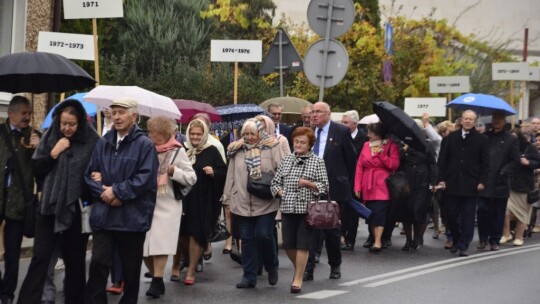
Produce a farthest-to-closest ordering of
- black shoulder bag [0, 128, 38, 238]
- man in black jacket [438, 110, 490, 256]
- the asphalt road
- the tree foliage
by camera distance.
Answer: the tree foliage
man in black jacket [438, 110, 490, 256]
the asphalt road
black shoulder bag [0, 128, 38, 238]

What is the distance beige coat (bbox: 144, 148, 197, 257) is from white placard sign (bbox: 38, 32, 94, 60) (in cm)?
422

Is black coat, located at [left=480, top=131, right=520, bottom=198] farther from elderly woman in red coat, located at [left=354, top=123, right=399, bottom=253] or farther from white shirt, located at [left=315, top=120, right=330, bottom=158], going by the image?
white shirt, located at [left=315, top=120, right=330, bottom=158]

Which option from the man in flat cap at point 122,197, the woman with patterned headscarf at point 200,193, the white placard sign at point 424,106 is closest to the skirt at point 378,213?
the woman with patterned headscarf at point 200,193

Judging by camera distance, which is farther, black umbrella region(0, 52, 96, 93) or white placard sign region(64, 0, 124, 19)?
white placard sign region(64, 0, 124, 19)

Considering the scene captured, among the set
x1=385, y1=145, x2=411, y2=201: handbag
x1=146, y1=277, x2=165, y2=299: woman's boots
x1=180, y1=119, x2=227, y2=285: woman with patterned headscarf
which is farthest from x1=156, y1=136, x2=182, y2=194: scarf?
x1=385, y1=145, x2=411, y2=201: handbag

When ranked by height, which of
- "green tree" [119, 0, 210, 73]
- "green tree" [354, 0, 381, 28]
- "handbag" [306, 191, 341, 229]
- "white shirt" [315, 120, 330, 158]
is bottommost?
"handbag" [306, 191, 341, 229]

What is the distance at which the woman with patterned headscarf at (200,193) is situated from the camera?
1297cm

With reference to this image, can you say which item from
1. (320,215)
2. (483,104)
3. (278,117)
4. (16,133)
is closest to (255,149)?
(320,215)

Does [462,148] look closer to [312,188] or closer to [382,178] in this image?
[382,178]

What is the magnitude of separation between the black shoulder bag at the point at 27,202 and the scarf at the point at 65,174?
1.77 ft

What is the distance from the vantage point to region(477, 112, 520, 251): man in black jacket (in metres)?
17.4

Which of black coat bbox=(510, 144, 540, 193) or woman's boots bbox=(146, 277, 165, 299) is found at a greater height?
black coat bbox=(510, 144, 540, 193)

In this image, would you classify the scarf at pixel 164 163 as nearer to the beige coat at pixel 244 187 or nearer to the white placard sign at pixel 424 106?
the beige coat at pixel 244 187

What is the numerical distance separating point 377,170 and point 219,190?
13.4ft
